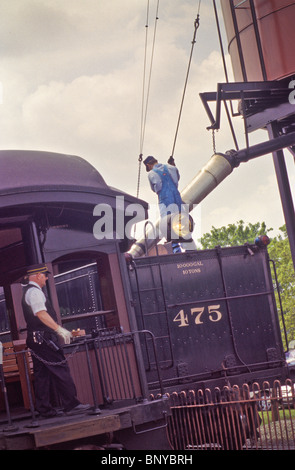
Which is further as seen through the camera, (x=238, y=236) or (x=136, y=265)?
(x=238, y=236)

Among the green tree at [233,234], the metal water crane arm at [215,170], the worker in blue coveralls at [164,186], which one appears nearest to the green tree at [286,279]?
the green tree at [233,234]

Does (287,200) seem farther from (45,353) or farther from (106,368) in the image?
(45,353)

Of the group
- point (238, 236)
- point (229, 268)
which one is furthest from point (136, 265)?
point (238, 236)

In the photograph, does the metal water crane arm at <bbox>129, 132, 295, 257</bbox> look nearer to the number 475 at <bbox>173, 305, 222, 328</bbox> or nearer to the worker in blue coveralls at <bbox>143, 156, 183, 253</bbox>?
the worker in blue coveralls at <bbox>143, 156, 183, 253</bbox>

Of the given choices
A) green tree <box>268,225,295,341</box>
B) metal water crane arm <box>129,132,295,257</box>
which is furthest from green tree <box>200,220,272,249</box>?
metal water crane arm <box>129,132,295,257</box>

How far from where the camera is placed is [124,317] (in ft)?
30.9

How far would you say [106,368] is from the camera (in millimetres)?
8820

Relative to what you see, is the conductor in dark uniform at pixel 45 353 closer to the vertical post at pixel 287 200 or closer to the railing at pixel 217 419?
the railing at pixel 217 419

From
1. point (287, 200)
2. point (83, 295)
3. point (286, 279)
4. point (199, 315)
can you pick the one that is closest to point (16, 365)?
point (83, 295)

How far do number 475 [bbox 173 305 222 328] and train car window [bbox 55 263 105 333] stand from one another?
60.0 inches

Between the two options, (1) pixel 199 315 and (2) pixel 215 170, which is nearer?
(1) pixel 199 315

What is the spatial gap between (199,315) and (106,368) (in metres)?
4.40

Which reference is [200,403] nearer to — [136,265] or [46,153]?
[136,265]
